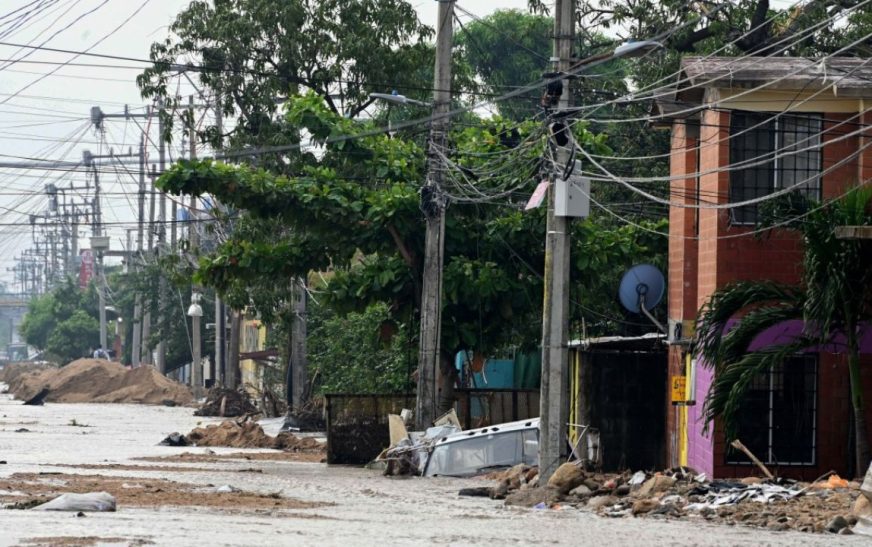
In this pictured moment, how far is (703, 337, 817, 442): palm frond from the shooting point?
20.7 m

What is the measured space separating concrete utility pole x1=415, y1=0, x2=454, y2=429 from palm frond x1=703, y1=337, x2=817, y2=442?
873 centimetres

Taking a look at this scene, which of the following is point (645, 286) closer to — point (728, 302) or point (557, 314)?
point (557, 314)

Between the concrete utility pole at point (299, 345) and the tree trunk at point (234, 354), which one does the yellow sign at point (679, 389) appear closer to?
the concrete utility pole at point (299, 345)

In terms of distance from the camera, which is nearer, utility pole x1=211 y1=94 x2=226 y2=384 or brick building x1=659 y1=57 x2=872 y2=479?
brick building x1=659 y1=57 x2=872 y2=479

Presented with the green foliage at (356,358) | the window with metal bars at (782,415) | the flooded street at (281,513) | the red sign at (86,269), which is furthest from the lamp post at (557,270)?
the red sign at (86,269)

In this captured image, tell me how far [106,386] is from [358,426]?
43.3 metres

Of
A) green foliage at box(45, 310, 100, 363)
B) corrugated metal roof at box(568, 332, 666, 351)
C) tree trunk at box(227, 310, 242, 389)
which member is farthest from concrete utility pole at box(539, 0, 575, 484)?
green foliage at box(45, 310, 100, 363)

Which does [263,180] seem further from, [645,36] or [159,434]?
[159,434]

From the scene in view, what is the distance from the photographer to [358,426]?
31.8 metres

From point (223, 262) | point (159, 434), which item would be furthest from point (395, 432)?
point (159, 434)

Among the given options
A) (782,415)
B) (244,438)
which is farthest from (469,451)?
(244,438)

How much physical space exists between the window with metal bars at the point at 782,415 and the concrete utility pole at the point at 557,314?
2.79 metres

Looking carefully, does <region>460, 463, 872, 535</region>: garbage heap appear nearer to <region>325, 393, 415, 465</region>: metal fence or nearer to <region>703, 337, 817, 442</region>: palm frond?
<region>703, 337, 817, 442</region>: palm frond

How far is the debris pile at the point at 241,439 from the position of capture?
3756 centimetres
